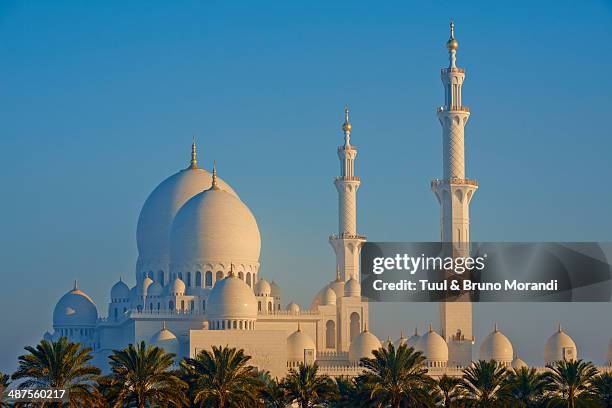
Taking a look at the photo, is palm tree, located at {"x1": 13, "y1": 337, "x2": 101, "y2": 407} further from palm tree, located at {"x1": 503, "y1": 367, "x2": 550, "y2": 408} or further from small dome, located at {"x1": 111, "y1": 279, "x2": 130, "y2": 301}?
small dome, located at {"x1": 111, "y1": 279, "x2": 130, "y2": 301}

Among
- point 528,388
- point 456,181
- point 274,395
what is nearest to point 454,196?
point 456,181

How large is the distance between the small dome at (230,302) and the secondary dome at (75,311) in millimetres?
13938

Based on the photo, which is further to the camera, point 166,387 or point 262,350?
point 262,350

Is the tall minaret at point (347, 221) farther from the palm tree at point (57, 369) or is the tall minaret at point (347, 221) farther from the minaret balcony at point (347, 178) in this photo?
the palm tree at point (57, 369)

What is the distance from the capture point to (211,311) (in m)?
83.9

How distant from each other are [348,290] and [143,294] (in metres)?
13.1

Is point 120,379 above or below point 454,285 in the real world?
below

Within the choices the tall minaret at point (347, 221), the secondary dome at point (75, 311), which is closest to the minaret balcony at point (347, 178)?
the tall minaret at point (347, 221)

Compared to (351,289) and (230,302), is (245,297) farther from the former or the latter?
(351,289)

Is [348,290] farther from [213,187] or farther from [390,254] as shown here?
[390,254]

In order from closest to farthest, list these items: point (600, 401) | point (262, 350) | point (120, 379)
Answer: point (120, 379) < point (600, 401) < point (262, 350)

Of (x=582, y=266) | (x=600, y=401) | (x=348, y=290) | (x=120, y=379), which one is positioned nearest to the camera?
(x=120, y=379)

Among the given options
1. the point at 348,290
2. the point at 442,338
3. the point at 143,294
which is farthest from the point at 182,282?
the point at 442,338

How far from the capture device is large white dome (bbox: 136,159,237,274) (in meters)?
94.9
